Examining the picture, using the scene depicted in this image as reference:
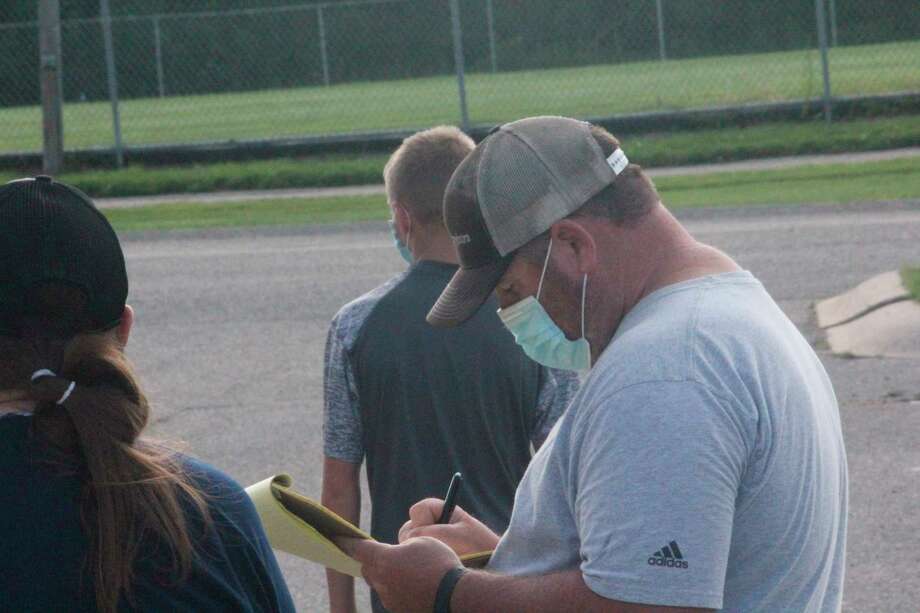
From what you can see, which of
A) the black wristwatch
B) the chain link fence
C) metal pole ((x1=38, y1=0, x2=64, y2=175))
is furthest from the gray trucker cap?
the chain link fence

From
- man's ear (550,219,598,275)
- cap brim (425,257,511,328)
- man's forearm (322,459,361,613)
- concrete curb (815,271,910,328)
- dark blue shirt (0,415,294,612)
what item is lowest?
concrete curb (815,271,910,328)

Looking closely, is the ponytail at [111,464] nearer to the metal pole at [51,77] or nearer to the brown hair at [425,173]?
the brown hair at [425,173]

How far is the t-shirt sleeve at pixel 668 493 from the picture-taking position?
201 centimetres

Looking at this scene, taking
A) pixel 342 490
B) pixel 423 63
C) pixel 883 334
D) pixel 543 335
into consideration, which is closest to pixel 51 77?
pixel 883 334

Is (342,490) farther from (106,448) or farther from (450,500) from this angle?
(106,448)

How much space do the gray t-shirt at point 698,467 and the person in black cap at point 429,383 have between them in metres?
1.26

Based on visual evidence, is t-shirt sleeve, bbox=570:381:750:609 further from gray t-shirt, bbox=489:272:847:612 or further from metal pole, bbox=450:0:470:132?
metal pole, bbox=450:0:470:132

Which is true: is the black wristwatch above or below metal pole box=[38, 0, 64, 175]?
below

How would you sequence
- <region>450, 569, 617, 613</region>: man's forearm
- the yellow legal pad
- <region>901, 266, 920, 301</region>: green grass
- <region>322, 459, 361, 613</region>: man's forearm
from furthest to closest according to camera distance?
<region>901, 266, 920, 301</region>: green grass, <region>322, 459, 361, 613</region>: man's forearm, the yellow legal pad, <region>450, 569, 617, 613</region>: man's forearm

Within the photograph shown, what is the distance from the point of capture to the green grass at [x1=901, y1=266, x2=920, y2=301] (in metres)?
9.70

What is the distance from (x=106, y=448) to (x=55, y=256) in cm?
28

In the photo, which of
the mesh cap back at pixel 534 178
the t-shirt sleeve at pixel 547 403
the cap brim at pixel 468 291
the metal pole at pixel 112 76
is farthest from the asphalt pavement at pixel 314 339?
the metal pole at pixel 112 76

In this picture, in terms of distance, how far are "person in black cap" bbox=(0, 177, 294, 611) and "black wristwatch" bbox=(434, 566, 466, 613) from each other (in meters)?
0.36

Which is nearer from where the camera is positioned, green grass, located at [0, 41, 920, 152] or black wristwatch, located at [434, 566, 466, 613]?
black wristwatch, located at [434, 566, 466, 613]
